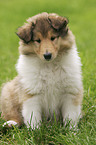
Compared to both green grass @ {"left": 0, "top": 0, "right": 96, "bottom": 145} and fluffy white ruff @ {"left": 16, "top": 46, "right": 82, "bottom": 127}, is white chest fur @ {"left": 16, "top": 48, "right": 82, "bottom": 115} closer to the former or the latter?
fluffy white ruff @ {"left": 16, "top": 46, "right": 82, "bottom": 127}

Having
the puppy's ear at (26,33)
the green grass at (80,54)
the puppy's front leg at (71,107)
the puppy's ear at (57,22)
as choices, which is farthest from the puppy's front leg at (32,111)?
the puppy's ear at (57,22)

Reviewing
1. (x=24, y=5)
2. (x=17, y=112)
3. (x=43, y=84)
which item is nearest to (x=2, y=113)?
(x=17, y=112)

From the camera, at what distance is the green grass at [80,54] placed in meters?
3.68

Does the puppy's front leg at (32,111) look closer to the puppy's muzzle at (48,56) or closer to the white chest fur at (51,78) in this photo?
the white chest fur at (51,78)

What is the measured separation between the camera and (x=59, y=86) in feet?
13.3

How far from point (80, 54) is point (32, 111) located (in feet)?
13.1

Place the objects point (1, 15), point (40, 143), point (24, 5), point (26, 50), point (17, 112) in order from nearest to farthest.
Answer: point (40, 143) < point (26, 50) < point (17, 112) < point (1, 15) < point (24, 5)

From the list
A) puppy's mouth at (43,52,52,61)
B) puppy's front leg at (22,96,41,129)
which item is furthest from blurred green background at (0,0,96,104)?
puppy's mouth at (43,52,52,61)

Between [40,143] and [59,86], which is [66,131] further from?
[59,86]

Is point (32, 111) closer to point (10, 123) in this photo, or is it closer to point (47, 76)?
point (10, 123)

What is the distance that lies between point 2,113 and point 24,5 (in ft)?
46.7

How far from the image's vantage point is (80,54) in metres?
7.69

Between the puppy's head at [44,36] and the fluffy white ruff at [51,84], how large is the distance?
0.22m

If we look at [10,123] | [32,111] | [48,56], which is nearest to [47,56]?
[48,56]
